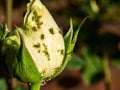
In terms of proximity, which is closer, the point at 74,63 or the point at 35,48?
the point at 35,48

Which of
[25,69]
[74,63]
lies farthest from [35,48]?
[74,63]

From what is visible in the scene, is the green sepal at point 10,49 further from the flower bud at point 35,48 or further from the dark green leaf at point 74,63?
the dark green leaf at point 74,63

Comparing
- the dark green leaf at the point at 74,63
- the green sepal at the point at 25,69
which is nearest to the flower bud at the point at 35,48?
the green sepal at the point at 25,69

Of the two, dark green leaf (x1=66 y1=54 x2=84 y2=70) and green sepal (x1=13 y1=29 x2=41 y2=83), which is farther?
dark green leaf (x1=66 y1=54 x2=84 y2=70)

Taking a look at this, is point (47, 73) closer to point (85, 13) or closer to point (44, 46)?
point (44, 46)

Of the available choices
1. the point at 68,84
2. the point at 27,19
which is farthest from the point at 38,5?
the point at 68,84

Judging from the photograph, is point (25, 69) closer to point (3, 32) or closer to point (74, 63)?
point (3, 32)

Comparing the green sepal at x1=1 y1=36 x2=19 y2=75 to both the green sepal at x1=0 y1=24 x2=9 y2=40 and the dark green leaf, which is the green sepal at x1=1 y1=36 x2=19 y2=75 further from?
the dark green leaf

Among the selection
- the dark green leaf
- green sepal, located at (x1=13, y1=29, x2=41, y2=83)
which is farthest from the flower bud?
the dark green leaf

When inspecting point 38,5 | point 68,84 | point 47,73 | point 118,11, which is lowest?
point 68,84

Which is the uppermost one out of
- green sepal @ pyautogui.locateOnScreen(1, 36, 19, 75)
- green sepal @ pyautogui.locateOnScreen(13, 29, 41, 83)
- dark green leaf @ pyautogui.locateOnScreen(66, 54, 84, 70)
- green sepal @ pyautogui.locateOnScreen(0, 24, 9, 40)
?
green sepal @ pyautogui.locateOnScreen(0, 24, 9, 40)

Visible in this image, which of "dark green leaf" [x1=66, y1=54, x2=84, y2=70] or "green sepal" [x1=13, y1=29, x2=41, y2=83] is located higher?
"green sepal" [x1=13, y1=29, x2=41, y2=83]
